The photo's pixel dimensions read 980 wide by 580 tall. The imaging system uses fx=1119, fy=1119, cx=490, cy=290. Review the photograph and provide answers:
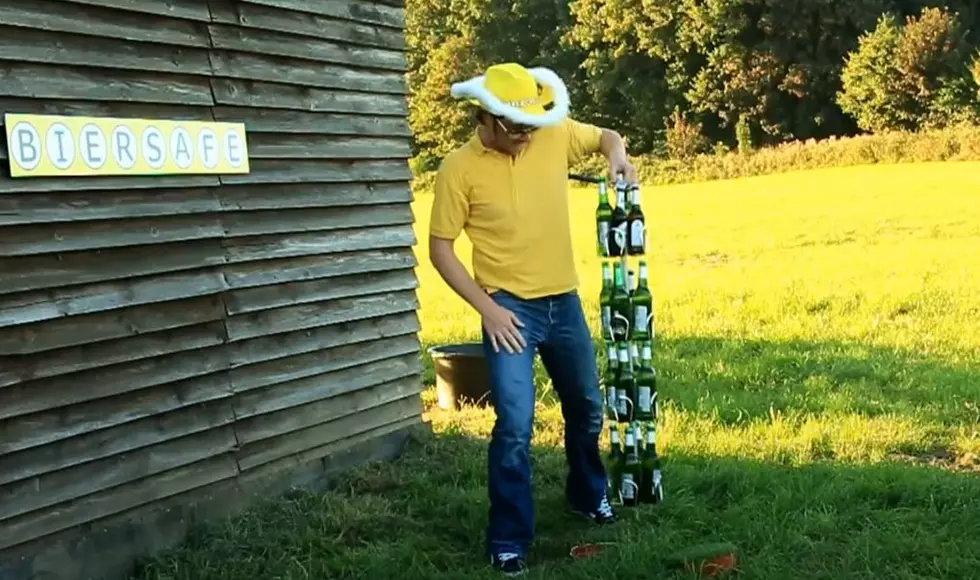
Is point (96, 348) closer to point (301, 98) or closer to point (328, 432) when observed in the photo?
point (328, 432)

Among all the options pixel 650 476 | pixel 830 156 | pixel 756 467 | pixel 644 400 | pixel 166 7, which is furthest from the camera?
pixel 830 156

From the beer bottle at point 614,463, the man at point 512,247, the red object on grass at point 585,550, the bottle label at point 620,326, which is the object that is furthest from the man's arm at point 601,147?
the red object on grass at point 585,550

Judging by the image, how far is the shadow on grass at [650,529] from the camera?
4.41 meters

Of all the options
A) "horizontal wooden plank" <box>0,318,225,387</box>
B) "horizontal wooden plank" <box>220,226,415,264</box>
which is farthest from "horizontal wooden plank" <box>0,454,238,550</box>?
"horizontal wooden plank" <box>220,226,415,264</box>

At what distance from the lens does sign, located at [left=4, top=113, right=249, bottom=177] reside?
→ 426 centimetres

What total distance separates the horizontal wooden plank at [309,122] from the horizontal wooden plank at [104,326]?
873mm

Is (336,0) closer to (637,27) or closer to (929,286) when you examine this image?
(929,286)

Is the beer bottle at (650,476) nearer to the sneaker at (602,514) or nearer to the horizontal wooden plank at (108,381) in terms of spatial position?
the sneaker at (602,514)

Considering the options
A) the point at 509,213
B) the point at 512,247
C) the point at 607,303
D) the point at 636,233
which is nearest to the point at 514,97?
the point at 509,213

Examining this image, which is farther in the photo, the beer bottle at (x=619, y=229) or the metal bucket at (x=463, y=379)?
the metal bucket at (x=463, y=379)

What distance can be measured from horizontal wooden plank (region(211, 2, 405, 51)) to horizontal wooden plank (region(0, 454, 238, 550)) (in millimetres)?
2084

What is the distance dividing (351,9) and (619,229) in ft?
7.35

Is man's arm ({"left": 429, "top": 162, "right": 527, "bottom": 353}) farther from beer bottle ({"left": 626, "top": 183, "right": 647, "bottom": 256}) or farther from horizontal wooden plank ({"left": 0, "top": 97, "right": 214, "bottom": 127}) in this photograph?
horizontal wooden plank ({"left": 0, "top": 97, "right": 214, "bottom": 127})

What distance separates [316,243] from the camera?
5812 millimetres
